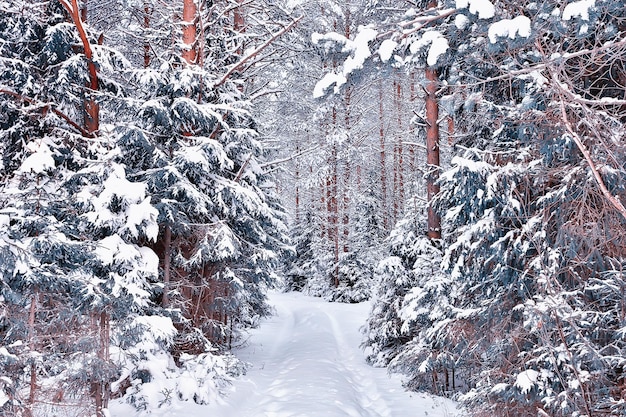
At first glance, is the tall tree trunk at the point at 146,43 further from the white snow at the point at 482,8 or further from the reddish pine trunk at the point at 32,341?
the white snow at the point at 482,8

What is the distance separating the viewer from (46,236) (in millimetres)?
5578

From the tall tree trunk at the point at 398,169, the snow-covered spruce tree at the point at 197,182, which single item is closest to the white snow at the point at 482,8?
the snow-covered spruce tree at the point at 197,182

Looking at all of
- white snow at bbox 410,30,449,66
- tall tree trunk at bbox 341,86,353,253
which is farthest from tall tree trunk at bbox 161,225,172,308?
tall tree trunk at bbox 341,86,353,253

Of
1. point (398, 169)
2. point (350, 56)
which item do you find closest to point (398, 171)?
point (398, 169)

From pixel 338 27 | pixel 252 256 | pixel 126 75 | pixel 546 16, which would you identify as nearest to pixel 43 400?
pixel 252 256

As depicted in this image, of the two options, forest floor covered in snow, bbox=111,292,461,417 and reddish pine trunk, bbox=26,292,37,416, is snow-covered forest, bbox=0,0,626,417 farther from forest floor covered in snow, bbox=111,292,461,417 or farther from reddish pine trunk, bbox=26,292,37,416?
forest floor covered in snow, bbox=111,292,461,417

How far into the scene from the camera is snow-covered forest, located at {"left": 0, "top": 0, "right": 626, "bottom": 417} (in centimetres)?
475

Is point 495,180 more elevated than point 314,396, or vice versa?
point 495,180

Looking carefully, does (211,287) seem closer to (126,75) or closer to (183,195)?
(183,195)

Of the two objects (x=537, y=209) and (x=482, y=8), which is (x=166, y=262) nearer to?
(x=537, y=209)

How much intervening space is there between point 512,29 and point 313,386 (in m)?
A: 7.32

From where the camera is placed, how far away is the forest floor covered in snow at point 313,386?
7.60m

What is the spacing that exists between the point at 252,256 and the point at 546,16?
7.67 m

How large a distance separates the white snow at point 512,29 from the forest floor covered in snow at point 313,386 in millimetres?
5730
